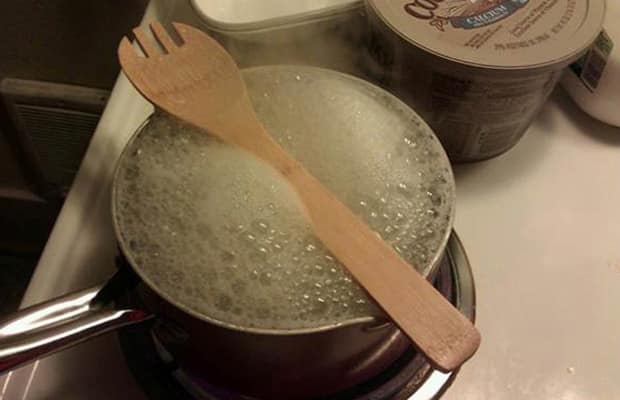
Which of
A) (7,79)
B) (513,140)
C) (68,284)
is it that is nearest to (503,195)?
(513,140)

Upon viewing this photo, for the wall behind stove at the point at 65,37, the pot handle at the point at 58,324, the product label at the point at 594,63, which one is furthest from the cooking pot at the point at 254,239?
the wall behind stove at the point at 65,37

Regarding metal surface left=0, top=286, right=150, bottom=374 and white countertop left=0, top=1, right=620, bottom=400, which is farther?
white countertop left=0, top=1, right=620, bottom=400

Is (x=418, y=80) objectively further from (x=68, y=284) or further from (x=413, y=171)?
(x=68, y=284)

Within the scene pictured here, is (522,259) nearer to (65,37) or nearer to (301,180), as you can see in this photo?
(301,180)

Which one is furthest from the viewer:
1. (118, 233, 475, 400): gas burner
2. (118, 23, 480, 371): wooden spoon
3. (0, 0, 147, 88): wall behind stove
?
(0, 0, 147, 88): wall behind stove

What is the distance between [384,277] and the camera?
33 centimetres

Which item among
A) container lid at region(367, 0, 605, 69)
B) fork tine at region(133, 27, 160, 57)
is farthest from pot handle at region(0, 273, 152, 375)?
container lid at region(367, 0, 605, 69)

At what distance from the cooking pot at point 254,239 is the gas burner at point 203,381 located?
0.01 meters

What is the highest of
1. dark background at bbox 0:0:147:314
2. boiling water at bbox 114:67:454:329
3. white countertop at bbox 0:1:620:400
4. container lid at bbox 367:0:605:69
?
container lid at bbox 367:0:605:69

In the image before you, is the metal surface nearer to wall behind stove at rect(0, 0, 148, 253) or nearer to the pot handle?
the pot handle

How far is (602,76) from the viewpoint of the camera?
1.73 ft

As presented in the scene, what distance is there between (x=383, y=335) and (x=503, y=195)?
183 mm

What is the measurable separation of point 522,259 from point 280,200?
0.19 m

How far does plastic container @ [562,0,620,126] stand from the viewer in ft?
1.70
